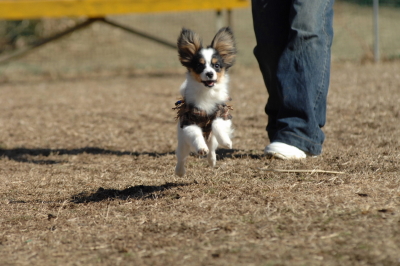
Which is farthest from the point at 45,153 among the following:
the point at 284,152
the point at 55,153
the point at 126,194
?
the point at 284,152

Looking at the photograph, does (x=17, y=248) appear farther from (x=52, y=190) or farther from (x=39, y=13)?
(x=39, y=13)

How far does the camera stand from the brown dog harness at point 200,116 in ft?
11.8

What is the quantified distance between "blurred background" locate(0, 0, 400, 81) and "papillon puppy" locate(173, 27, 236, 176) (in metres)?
6.69

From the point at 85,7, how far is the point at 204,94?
6.26 meters

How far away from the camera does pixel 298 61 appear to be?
13.2 feet

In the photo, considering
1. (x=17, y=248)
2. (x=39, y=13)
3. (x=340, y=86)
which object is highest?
(x=39, y=13)

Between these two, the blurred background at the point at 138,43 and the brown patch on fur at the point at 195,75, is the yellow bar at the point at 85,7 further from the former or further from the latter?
the brown patch on fur at the point at 195,75

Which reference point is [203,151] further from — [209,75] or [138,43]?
[138,43]

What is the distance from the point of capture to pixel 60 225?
3070 millimetres

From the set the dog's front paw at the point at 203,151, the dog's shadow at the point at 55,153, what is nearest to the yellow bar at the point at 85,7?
the dog's shadow at the point at 55,153

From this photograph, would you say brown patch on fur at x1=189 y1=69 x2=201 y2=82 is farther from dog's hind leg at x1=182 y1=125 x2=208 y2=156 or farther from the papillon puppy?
dog's hind leg at x1=182 y1=125 x2=208 y2=156

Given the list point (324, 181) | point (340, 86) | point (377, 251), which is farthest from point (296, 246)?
point (340, 86)

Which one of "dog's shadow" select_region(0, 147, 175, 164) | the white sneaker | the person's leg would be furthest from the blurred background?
the white sneaker

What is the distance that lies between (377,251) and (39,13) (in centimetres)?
816
